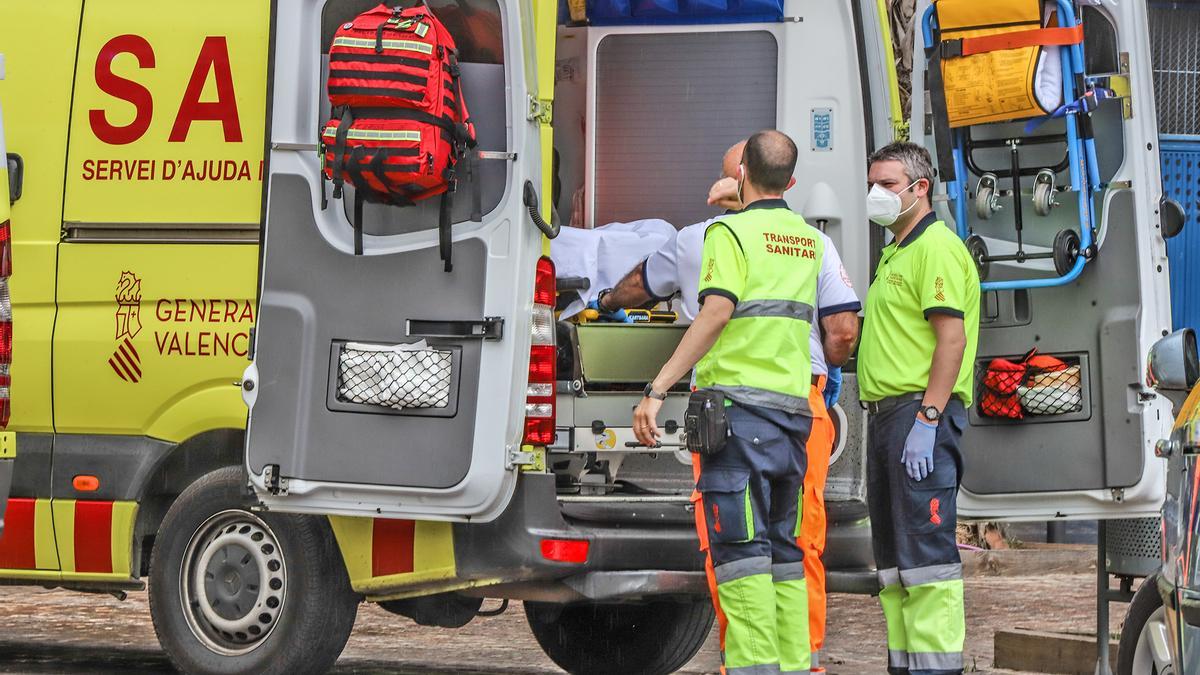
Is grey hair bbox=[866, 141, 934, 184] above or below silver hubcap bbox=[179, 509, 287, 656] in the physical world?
above

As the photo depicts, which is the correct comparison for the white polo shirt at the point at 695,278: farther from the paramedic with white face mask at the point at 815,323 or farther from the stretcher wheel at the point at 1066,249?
the stretcher wheel at the point at 1066,249

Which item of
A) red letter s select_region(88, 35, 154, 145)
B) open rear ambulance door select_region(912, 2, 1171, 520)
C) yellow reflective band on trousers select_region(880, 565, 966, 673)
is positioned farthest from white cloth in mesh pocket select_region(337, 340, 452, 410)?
open rear ambulance door select_region(912, 2, 1171, 520)

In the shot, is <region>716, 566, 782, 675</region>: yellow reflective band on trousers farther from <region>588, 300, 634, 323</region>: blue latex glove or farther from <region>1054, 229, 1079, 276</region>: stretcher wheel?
<region>1054, 229, 1079, 276</region>: stretcher wheel

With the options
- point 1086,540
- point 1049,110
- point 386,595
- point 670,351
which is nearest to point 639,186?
point 670,351

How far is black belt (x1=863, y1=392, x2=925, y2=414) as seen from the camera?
6273 mm

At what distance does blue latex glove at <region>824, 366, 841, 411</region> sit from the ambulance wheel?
5.57ft

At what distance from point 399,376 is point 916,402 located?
1.65m

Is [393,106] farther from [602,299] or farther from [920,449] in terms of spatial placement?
[920,449]

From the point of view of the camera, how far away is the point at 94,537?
6605mm

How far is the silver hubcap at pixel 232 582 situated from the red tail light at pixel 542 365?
1051mm

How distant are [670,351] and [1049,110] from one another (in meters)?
1.49

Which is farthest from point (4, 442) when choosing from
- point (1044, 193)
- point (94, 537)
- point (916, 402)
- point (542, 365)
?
point (1044, 193)

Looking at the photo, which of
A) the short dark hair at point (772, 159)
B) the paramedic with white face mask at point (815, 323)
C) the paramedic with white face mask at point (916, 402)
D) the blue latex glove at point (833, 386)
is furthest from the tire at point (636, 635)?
the short dark hair at point (772, 159)

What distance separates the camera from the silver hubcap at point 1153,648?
5.70m
